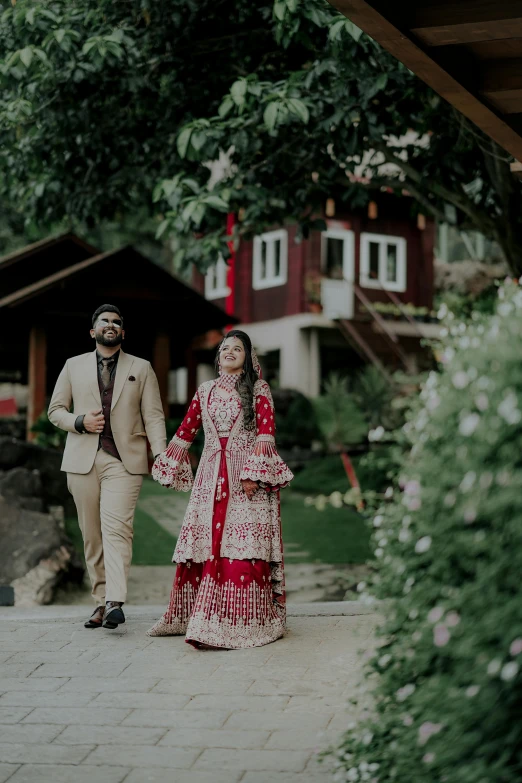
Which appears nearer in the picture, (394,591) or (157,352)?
(394,591)

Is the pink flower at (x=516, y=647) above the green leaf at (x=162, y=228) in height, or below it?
below

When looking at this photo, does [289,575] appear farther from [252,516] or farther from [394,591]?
[394,591]

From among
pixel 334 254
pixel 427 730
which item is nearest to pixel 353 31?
pixel 427 730

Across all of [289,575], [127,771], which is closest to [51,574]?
[289,575]

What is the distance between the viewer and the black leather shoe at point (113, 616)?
7473mm

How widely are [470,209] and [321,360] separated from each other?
1680 cm

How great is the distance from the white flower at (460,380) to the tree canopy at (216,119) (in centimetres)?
708

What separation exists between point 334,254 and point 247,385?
22323mm

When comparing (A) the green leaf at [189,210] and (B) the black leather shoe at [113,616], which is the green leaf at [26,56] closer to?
(A) the green leaf at [189,210]

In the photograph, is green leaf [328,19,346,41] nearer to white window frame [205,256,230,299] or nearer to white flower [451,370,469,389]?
white flower [451,370,469,389]

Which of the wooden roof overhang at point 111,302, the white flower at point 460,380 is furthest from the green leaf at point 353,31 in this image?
the wooden roof overhang at point 111,302

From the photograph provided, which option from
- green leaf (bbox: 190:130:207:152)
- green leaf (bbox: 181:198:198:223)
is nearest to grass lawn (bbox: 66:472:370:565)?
green leaf (bbox: 181:198:198:223)

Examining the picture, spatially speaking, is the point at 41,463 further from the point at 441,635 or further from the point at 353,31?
the point at 441,635

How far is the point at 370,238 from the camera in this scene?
98.2 ft
